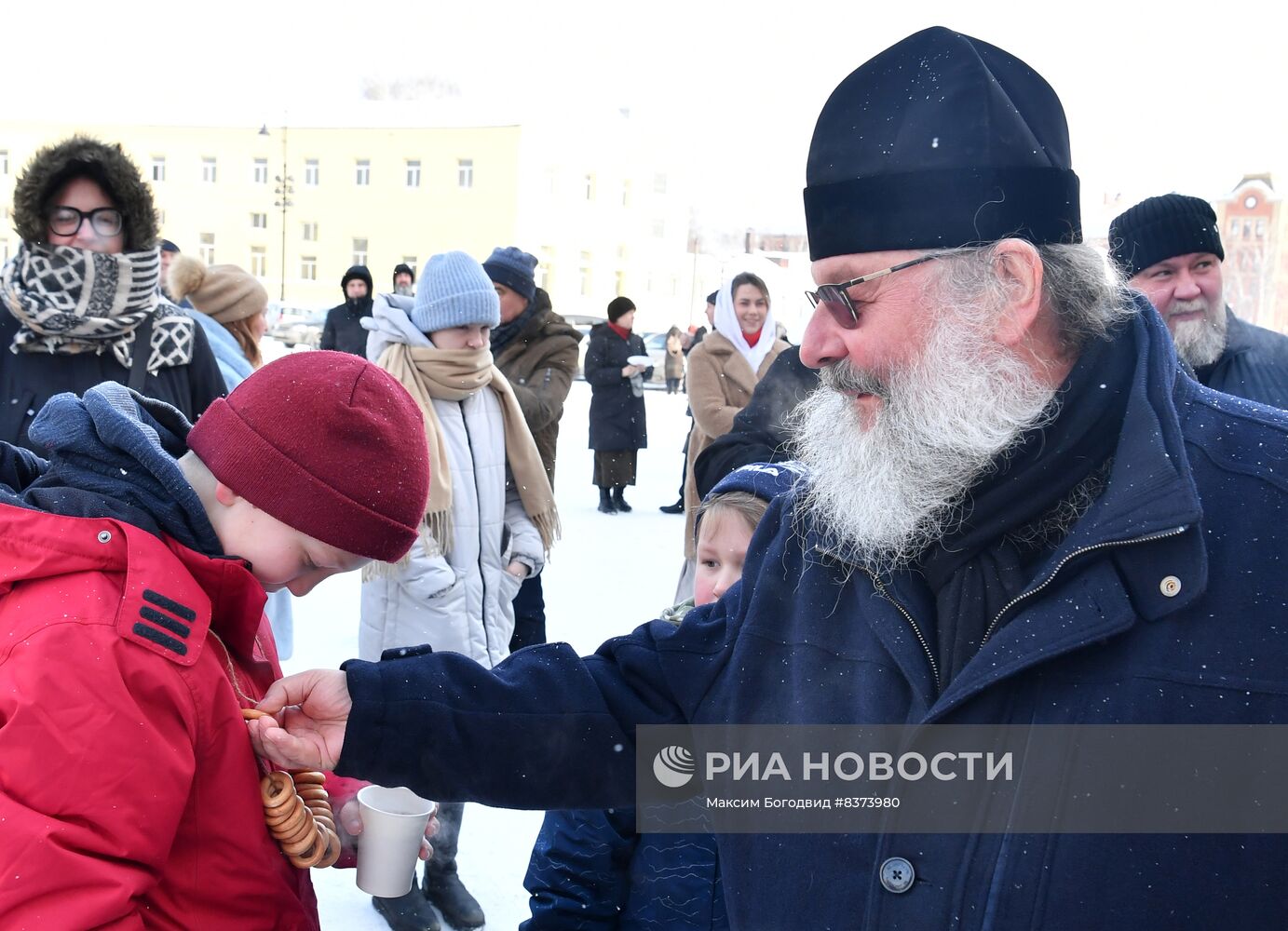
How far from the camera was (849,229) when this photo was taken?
1558 mm

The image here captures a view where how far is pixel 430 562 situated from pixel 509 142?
129 ft

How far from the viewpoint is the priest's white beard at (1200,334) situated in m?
3.78

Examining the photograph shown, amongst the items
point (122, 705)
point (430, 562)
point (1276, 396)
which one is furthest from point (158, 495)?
point (1276, 396)

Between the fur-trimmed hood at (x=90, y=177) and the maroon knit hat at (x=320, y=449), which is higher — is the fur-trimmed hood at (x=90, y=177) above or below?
above

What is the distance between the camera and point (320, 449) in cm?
160

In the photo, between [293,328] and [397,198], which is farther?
[397,198]

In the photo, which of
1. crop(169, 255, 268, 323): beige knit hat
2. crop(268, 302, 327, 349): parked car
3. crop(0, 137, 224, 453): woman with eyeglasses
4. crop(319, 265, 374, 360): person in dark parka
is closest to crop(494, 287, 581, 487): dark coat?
crop(169, 255, 268, 323): beige knit hat

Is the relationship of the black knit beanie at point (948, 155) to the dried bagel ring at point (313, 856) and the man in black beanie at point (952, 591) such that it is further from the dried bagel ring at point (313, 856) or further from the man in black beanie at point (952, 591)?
the dried bagel ring at point (313, 856)

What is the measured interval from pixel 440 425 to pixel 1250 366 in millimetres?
2697

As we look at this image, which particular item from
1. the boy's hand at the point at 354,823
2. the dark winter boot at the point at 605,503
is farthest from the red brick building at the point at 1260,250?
the boy's hand at the point at 354,823

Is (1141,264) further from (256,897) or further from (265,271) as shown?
(265,271)

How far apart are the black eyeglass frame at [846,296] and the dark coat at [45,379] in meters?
2.14

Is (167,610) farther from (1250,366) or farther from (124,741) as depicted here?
(1250,366)

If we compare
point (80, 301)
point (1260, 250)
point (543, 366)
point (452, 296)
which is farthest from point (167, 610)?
point (1260, 250)
